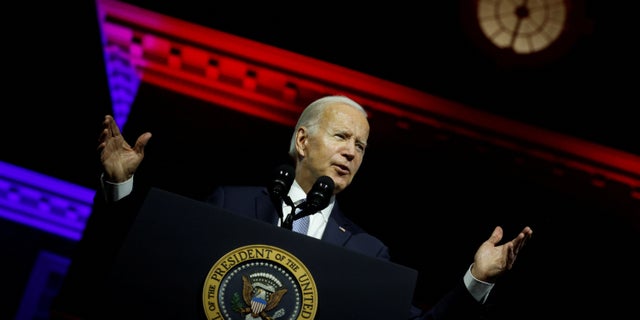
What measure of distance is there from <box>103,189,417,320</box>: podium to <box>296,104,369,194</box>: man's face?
0.77 meters

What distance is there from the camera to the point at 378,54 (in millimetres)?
3193

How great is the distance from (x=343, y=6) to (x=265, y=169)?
1.02 meters

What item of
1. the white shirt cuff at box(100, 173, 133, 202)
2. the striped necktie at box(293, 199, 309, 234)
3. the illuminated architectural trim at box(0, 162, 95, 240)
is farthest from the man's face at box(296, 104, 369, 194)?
the illuminated architectural trim at box(0, 162, 95, 240)

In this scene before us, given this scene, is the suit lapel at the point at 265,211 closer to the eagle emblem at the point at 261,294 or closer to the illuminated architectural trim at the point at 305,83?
the eagle emblem at the point at 261,294

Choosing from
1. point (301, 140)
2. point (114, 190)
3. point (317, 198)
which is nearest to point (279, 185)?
point (317, 198)

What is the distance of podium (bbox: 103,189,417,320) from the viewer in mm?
1138

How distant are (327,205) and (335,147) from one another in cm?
61

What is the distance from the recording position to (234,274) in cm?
117

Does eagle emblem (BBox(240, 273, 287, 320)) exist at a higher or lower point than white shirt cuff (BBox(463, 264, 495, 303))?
lower

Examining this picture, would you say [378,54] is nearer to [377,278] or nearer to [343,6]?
[343,6]

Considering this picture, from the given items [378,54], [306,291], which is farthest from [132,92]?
[306,291]

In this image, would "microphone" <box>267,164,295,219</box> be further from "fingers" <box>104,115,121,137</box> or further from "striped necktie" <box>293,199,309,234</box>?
"fingers" <box>104,115,121,137</box>

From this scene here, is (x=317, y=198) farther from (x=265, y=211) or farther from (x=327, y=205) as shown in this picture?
(x=265, y=211)

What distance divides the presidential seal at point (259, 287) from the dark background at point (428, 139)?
6.75 feet
